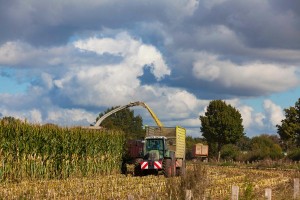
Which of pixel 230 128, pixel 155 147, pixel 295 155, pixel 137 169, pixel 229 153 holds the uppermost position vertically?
pixel 230 128

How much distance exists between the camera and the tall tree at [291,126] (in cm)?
6881

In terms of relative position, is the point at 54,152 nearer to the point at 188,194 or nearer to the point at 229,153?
A: the point at 188,194

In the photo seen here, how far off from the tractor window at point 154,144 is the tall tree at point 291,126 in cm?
3955

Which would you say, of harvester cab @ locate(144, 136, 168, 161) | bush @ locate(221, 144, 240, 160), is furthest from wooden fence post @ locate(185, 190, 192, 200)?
bush @ locate(221, 144, 240, 160)

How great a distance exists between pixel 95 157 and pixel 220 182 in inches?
395

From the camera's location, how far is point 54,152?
3048 cm

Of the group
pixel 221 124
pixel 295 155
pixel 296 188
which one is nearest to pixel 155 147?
pixel 296 188

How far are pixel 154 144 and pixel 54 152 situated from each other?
5.78m

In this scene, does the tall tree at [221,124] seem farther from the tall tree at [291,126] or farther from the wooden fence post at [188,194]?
the wooden fence post at [188,194]

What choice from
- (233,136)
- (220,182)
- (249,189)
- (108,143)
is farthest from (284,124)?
(249,189)

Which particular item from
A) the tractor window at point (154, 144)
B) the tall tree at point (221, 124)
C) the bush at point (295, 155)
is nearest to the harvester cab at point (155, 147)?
the tractor window at point (154, 144)

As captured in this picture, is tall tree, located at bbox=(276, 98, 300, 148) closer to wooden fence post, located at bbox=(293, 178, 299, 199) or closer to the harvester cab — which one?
the harvester cab

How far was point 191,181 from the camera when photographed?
1281 cm

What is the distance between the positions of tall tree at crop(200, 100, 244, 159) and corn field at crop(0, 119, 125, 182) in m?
35.0
